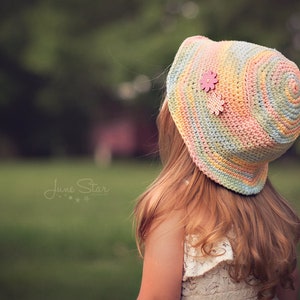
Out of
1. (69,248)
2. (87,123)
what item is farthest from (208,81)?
(87,123)

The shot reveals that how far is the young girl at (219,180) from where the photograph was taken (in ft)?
5.57

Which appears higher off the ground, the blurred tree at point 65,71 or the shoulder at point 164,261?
the shoulder at point 164,261

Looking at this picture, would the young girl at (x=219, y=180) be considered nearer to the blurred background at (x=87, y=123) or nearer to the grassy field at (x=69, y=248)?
the blurred background at (x=87, y=123)

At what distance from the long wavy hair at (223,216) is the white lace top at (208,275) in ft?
0.06

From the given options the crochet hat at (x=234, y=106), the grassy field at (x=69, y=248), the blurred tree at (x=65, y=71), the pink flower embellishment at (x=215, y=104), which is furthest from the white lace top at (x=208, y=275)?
the blurred tree at (x=65, y=71)

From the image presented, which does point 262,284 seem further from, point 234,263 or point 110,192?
point 110,192

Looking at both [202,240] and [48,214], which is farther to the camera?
[48,214]

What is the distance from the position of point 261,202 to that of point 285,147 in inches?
5.6

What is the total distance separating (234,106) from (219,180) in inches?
6.7

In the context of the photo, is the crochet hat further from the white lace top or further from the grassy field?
the grassy field

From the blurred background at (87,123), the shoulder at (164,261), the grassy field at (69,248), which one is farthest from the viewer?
the blurred background at (87,123)

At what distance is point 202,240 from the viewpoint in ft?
5.55

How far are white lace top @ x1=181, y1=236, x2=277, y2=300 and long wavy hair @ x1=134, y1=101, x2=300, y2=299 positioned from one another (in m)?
0.02

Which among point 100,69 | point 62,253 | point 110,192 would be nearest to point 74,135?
point 100,69
